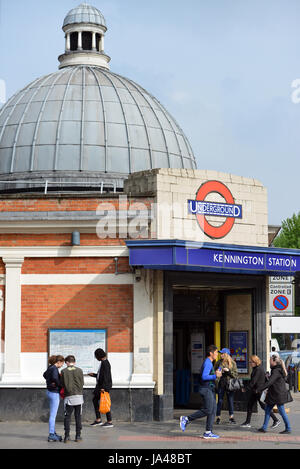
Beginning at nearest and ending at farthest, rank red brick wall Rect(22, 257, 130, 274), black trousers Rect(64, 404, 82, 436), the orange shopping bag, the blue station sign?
black trousers Rect(64, 404, 82, 436) < the orange shopping bag < the blue station sign < red brick wall Rect(22, 257, 130, 274)

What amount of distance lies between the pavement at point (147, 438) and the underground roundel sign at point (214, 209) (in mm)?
4519

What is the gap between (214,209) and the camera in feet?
64.5

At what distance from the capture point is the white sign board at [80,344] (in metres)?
18.7

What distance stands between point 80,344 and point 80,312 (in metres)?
0.74

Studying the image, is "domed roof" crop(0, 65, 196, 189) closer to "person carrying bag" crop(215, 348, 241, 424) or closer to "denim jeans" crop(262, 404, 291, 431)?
"person carrying bag" crop(215, 348, 241, 424)

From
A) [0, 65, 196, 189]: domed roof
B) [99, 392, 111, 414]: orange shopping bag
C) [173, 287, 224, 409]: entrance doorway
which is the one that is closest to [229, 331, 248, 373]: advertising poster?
[173, 287, 224, 409]: entrance doorway

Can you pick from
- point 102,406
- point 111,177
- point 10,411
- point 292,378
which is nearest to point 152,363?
point 102,406

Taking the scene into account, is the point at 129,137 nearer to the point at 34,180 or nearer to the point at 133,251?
the point at 34,180

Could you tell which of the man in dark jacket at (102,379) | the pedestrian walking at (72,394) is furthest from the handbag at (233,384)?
the pedestrian walking at (72,394)

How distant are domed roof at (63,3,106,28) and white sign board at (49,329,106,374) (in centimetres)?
1875

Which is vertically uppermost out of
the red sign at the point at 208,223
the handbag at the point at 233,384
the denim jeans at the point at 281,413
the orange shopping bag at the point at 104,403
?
the red sign at the point at 208,223

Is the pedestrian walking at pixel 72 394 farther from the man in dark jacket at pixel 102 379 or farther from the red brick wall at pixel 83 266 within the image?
the red brick wall at pixel 83 266

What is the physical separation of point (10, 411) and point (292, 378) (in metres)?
16.4

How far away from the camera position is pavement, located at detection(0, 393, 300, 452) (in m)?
14.2
